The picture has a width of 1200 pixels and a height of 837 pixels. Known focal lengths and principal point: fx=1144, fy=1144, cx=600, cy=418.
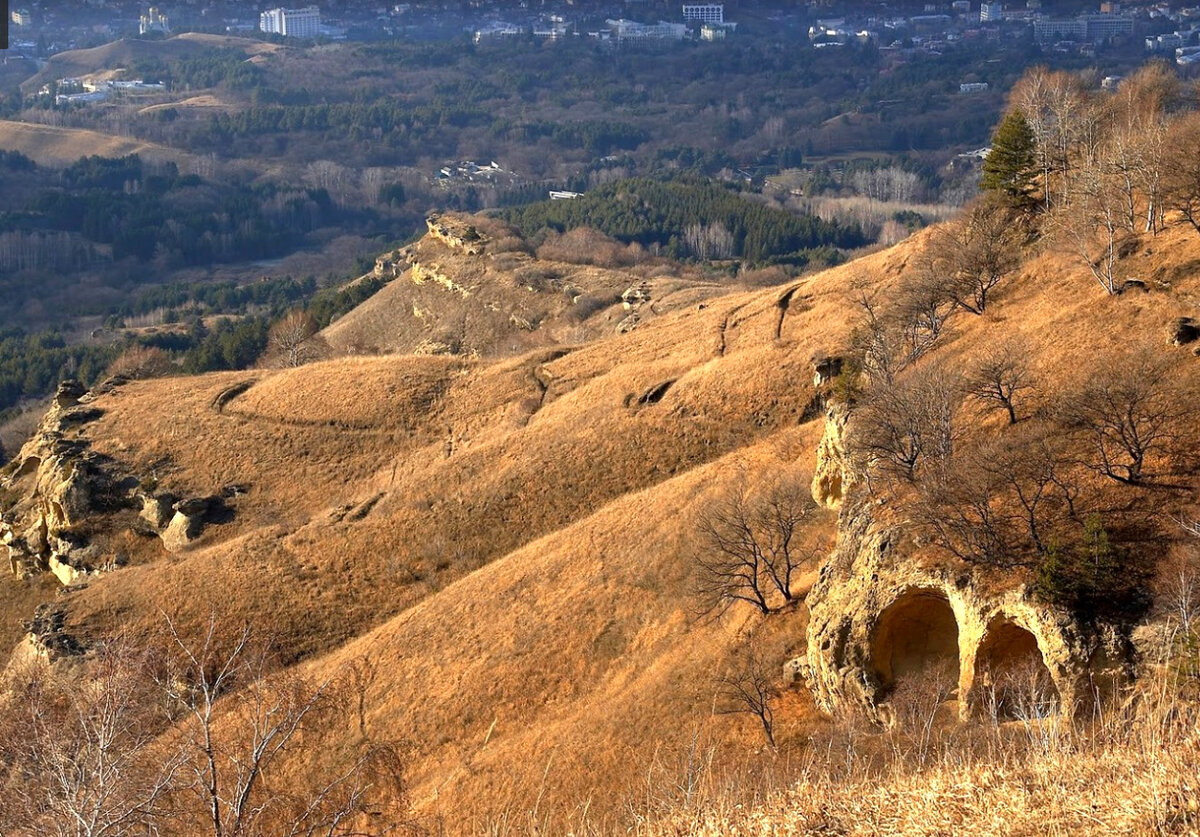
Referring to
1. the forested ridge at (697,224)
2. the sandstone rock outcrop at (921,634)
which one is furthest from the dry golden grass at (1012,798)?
the forested ridge at (697,224)

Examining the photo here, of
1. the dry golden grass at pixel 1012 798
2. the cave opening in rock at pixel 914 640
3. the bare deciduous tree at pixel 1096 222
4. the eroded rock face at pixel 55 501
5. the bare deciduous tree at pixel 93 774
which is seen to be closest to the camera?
the dry golden grass at pixel 1012 798

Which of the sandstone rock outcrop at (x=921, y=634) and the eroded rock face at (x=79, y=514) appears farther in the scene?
the eroded rock face at (x=79, y=514)

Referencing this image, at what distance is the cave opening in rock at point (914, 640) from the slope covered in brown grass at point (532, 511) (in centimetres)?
263

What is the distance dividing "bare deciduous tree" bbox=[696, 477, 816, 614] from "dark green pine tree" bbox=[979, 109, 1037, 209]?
22.3 meters

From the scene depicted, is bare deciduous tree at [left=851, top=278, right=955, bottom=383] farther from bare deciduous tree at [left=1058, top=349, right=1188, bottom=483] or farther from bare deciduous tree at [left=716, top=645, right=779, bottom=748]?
bare deciduous tree at [left=716, top=645, right=779, bottom=748]

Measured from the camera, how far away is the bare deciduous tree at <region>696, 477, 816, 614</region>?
34.2 metres

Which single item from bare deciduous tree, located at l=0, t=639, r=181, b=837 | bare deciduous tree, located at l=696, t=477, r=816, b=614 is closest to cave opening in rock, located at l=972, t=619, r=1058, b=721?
bare deciduous tree, located at l=696, t=477, r=816, b=614

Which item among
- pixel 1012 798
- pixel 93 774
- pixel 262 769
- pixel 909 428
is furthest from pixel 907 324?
pixel 93 774

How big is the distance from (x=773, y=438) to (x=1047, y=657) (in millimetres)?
23175

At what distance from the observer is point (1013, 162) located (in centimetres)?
5094

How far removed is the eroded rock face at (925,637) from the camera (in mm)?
23281

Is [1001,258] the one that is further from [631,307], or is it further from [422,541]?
[631,307]

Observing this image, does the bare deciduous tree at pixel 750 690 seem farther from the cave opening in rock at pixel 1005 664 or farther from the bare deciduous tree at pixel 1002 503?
the bare deciduous tree at pixel 1002 503

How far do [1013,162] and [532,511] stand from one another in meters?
26.3
